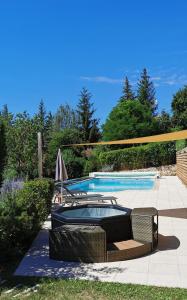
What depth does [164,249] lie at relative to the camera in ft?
27.4

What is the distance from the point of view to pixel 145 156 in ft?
112

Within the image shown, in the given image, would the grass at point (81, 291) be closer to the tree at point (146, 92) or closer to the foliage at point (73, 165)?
the foliage at point (73, 165)

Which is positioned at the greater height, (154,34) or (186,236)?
(154,34)

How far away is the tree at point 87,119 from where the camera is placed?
5125 centimetres

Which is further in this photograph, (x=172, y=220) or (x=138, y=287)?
(x=172, y=220)

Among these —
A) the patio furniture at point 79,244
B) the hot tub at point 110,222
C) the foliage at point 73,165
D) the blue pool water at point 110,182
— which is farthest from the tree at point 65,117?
the patio furniture at point 79,244

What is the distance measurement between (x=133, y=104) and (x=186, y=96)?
649 cm

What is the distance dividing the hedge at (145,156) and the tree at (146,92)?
24761mm

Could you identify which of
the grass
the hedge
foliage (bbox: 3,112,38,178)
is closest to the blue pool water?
foliage (bbox: 3,112,38,178)

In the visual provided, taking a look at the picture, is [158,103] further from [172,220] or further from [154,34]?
[172,220]

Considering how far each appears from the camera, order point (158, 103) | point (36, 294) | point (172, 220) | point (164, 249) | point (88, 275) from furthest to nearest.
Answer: point (158, 103), point (172, 220), point (164, 249), point (88, 275), point (36, 294)

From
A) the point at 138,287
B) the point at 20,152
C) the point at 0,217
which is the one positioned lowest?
the point at 138,287

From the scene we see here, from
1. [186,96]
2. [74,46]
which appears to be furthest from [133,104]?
[74,46]

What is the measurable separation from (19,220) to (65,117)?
50398mm
